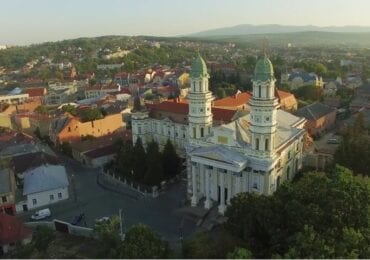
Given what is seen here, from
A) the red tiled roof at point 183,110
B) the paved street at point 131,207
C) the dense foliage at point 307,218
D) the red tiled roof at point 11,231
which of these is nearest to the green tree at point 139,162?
the paved street at point 131,207

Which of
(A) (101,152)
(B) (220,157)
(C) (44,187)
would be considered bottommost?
(A) (101,152)

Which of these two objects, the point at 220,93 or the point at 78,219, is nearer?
the point at 78,219

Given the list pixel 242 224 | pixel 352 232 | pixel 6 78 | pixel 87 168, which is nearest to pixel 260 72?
pixel 242 224

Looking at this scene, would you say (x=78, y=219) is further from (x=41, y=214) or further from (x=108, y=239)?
(x=108, y=239)

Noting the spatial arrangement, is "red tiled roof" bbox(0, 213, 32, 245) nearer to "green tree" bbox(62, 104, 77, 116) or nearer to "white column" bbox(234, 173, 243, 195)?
"white column" bbox(234, 173, 243, 195)

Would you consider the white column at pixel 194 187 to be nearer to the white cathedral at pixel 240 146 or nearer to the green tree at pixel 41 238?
the white cathedral at pixel 240 146

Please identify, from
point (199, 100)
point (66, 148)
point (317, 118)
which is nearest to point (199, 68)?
point (199, 100)

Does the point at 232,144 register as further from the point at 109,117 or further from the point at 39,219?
the point at 109,117
